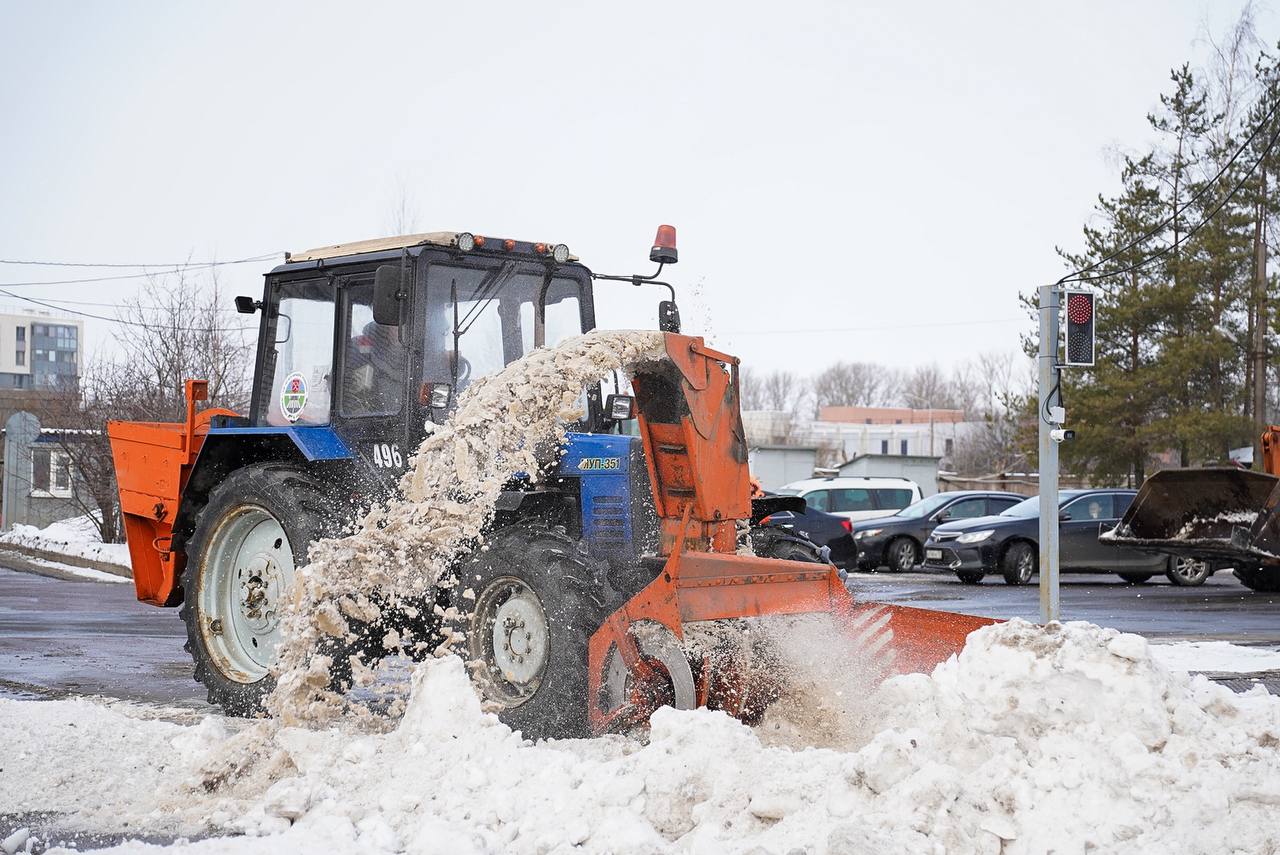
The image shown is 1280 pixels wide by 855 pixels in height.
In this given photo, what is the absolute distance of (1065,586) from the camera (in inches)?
778

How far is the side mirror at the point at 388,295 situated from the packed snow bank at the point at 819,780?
2.24 metres

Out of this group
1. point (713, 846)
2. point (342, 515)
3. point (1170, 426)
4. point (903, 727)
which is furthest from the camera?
point (1170, 426)

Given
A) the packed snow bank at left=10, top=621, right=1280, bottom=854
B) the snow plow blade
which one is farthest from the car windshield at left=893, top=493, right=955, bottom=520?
the packed snow bank at left=10, top=621, right=1280, bottom=854

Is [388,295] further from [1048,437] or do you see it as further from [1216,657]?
[1216,657]

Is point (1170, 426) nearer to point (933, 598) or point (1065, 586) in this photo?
point (1065, 586)

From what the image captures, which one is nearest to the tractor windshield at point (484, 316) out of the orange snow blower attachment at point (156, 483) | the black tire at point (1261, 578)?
the orange snow blower attachment at point (156, 483)

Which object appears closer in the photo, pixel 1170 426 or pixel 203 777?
pixel 203 777

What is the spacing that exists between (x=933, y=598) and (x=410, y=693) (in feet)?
38.5

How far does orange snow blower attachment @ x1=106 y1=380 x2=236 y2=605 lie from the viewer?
819cm

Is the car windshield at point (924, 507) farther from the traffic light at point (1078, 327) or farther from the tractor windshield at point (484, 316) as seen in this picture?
the tractor windshield at point (484, 316)

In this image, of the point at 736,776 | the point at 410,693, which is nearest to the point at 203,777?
the point at 410,693

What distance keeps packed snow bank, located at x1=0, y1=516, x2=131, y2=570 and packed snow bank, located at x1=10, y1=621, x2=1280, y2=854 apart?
1649cm

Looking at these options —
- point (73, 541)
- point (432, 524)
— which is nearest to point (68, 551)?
point (73, 541)

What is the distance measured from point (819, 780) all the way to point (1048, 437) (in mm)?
6611
